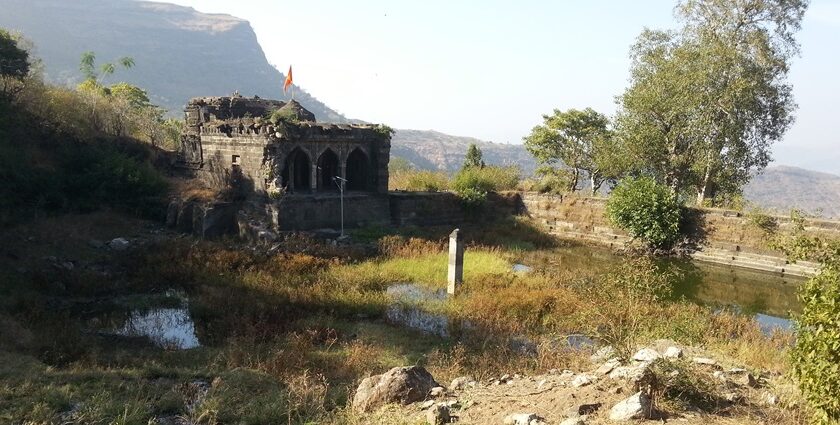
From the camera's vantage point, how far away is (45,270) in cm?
1296

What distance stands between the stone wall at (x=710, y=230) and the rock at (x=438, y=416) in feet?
52.6

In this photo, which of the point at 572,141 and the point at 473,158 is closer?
the point at 473,158

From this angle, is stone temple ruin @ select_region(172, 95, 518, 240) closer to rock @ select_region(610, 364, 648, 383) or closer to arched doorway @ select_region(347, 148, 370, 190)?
arched doorway @ select_region(347, 148, 370, 190)

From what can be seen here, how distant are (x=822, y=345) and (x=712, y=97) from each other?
1894 cm

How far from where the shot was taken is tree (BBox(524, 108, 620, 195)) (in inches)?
1209

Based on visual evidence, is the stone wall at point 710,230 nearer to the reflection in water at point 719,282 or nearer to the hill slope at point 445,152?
the reflection in water at point 719,282

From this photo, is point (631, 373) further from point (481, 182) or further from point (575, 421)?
point (481, 182)

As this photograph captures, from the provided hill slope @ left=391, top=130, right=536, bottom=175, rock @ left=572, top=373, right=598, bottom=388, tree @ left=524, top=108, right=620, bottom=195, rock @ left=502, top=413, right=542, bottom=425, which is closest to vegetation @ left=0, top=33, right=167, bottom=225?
rock @ left=502, top=413, right=542, bottom=425

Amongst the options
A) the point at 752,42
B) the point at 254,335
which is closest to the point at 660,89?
the point at 752,42

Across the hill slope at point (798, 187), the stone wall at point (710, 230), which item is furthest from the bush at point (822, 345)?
the hill slope at point (798, 187)

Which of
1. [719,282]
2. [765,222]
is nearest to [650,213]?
[719,282]

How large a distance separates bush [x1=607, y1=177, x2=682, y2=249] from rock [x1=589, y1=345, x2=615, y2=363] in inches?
545

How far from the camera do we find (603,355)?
821cm

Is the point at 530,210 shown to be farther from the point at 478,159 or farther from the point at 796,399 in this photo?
the point at 796,399
